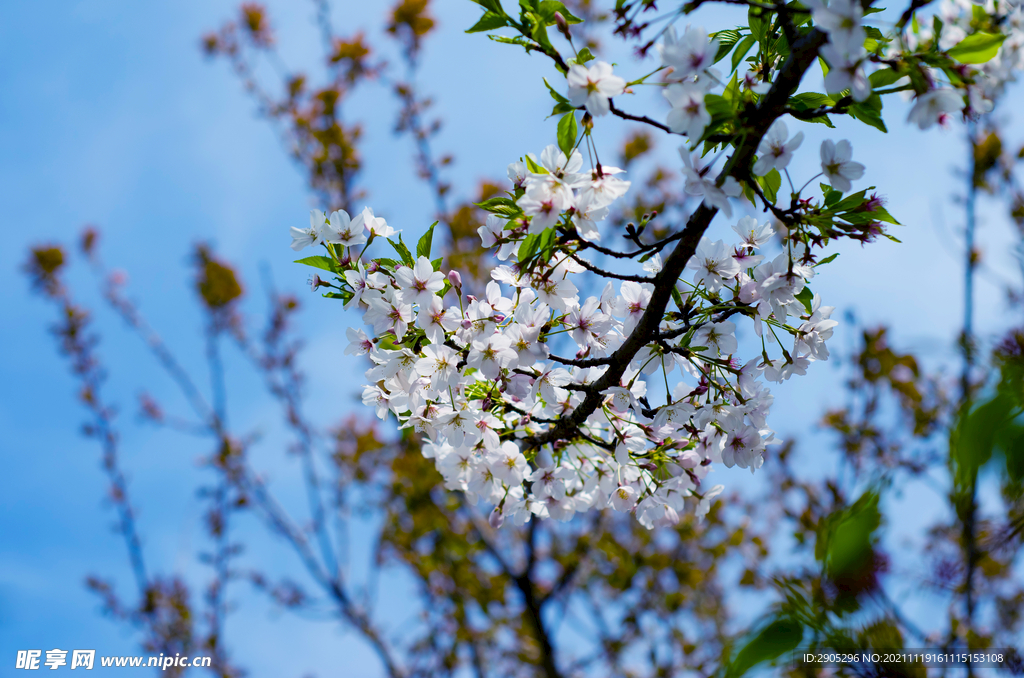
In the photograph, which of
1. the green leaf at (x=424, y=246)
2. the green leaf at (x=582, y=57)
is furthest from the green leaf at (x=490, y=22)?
the green leaf at (x=424, y=246)

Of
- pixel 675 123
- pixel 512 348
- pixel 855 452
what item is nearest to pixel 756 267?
pixel 675 123

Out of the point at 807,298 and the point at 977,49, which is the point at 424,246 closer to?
the point at 807,298

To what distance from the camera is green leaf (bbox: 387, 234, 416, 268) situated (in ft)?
5.18

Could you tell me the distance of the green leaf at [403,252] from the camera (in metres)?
1.58

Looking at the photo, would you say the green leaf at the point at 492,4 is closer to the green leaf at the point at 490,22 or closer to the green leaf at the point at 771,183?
the green leaf at the point at 490,22

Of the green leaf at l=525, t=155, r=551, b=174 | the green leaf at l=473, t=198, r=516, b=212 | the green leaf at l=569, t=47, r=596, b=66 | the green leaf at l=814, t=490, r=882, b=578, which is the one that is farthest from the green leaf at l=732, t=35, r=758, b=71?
the green leaf at l=814, t=490, r=882, b=578

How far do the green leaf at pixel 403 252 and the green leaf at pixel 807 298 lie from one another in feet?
3.41

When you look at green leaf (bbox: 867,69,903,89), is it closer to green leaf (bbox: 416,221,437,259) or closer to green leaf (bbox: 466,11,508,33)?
green leaf (bbox: 466,11,508,33)

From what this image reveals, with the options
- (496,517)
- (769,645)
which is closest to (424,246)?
(496,517)

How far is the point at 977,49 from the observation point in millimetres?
1075

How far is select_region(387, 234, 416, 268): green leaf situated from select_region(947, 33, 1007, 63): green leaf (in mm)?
1247

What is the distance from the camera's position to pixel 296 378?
5906 mm

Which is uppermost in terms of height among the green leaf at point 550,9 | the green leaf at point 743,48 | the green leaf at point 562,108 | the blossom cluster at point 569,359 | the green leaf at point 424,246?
the green leaf at point 550,9

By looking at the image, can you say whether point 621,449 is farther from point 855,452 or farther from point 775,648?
point 855,452
